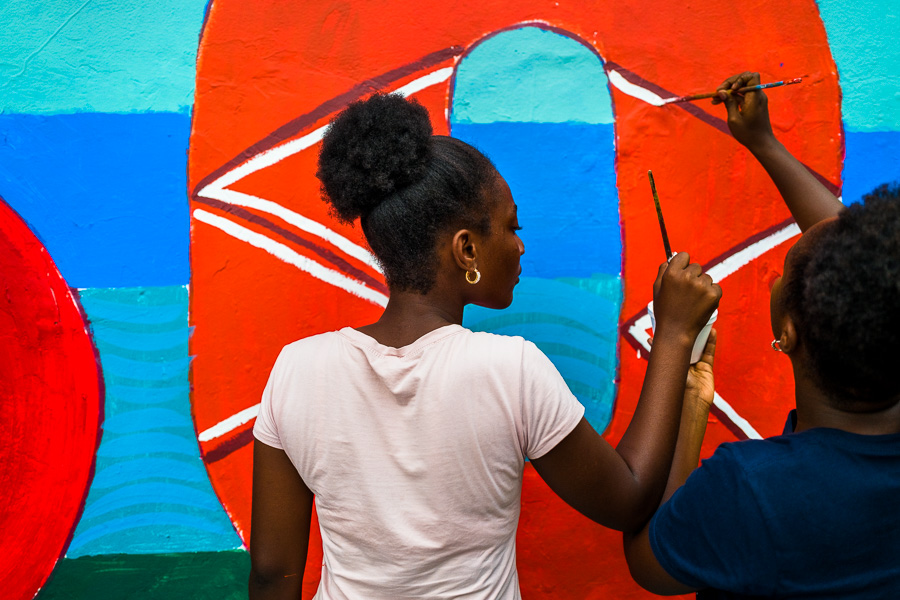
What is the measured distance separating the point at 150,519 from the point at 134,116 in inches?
41.5

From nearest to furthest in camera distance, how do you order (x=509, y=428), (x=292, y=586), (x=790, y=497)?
(x=790, y=497)
(x=509, y=428)
(x=292, y=586)

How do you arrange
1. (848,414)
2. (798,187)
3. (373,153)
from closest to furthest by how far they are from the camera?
(848,414) < (373,153) < (798,187)

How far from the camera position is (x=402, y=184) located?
1.12 m

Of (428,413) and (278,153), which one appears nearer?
(428,413)

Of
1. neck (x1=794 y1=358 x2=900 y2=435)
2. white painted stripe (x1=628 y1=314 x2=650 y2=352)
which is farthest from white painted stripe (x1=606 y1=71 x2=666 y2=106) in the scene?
neck (x1=794 y1=358 x2=900 y2=435)

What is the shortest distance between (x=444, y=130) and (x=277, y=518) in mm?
1032

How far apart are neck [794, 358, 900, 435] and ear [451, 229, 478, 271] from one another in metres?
0.57

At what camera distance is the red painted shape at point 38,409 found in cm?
161

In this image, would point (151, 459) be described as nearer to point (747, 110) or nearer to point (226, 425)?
point (226, 425)

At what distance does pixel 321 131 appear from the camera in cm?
164

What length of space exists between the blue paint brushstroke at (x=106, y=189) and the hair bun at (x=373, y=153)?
669 millimetres

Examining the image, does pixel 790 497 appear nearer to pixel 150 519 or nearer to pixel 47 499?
pixel 150 519

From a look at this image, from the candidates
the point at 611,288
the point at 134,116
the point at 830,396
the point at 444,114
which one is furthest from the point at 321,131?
the point at 830,396

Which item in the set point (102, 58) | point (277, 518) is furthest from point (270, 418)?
point (102, 58)
